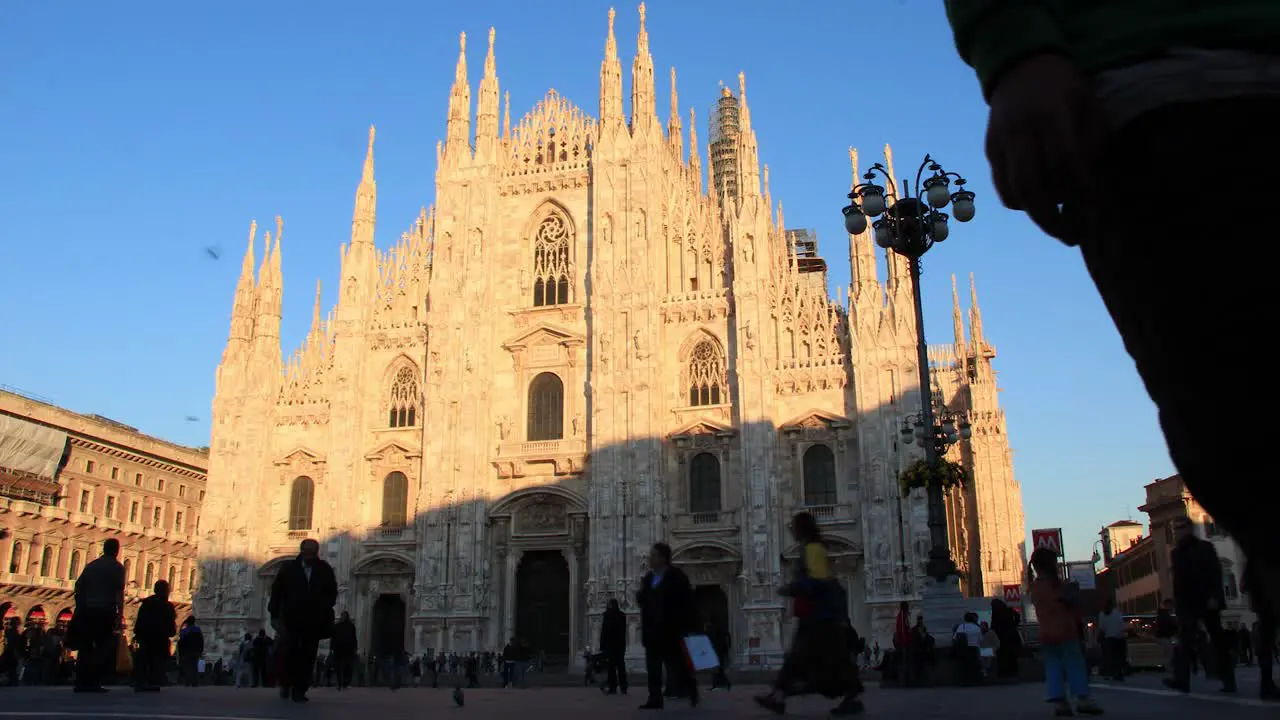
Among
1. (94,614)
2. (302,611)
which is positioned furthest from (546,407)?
(302,611)

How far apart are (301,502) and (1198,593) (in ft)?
103

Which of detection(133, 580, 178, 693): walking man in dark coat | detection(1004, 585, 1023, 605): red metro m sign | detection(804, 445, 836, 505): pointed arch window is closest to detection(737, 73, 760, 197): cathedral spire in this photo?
detection(804, 445, 836, 505): pointed arch window

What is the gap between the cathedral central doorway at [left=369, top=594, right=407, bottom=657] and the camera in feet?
111

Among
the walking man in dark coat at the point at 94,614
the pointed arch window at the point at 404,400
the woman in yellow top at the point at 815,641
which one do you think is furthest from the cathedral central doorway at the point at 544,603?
the woman in yellow top at the point at 815,641

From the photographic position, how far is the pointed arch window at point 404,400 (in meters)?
35.7

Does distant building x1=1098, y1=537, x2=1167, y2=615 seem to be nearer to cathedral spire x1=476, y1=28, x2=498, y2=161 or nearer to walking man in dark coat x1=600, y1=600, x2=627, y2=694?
cathedral spire x1=476, y1=28, x2=498, y2=161

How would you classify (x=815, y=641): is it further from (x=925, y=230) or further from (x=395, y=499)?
(x=395, y=499)

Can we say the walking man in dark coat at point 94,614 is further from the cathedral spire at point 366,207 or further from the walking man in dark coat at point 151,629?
the cathedral spire at point 366,207

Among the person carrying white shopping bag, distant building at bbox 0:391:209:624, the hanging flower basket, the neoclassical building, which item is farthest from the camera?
distant building at bbox 0:391:209:624

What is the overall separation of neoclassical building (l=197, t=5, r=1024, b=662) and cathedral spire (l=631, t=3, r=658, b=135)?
6.7 inches

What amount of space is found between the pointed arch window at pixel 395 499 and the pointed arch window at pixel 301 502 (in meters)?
2.62

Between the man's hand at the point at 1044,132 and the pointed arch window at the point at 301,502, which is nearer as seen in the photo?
the man's hand at the point at 1044,132

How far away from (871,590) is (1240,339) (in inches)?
1133

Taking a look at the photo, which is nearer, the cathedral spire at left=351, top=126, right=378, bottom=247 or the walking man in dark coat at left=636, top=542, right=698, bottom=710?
the walking man in dark coat at left=636, top=542, right=698, bottom=710
